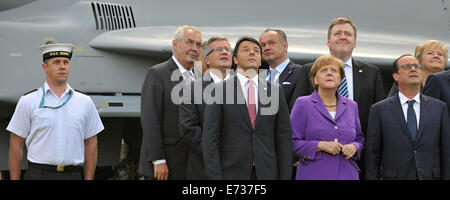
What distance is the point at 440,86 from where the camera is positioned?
508 centimetres

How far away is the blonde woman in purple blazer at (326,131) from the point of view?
14.6 feet

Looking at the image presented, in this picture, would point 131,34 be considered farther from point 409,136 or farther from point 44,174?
point 409,136

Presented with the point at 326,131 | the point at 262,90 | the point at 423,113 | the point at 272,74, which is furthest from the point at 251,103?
the point at 423,113

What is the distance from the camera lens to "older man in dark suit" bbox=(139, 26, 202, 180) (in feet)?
15.6

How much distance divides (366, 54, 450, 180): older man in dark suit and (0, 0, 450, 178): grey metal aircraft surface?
4175 mm

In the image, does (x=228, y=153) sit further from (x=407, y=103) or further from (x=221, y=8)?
(x=221, y=8)

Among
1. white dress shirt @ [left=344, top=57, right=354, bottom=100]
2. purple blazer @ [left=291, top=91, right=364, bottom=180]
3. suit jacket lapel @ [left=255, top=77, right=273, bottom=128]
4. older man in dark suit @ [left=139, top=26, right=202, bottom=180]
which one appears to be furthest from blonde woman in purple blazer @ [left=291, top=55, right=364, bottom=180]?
older man in dark suit @ [left=139, top=26, right=202, bottom=180]

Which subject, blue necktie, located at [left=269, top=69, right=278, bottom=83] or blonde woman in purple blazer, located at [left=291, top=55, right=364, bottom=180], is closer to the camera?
blonde woman in purple blazer, located at [left=291, top=55, right=364, bottom=180]

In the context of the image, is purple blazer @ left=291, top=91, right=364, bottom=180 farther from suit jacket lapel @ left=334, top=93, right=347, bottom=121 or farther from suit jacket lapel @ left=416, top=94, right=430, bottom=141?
suit jacket lapel @ left=416, top=94, right=430, bottom=141

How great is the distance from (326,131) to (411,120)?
711 mm

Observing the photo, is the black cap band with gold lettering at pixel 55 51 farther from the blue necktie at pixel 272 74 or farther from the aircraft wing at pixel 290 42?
the aircraft wing at pixel 290 42

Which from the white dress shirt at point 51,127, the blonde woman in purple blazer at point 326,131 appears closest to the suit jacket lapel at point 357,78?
the blonde woman in purple blazer at point 326,131
